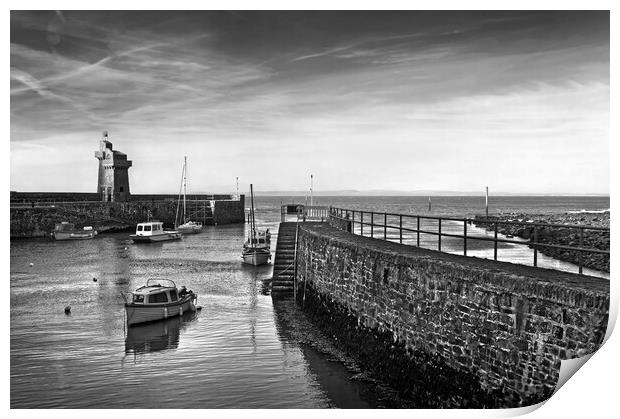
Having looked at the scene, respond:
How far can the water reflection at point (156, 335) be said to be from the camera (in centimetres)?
1295

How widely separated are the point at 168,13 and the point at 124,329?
796 centimetres

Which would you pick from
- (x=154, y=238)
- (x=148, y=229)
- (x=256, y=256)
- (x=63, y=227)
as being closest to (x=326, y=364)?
(x=256, y=256)

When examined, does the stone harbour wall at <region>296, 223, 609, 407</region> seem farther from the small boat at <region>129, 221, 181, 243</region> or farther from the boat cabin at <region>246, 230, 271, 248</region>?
the small boat at <region>129, 221, 181, 243</region>

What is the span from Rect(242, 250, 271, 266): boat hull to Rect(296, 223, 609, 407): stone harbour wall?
14.8 m

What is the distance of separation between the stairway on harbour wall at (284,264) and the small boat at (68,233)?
26392 mm

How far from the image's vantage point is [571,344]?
20.3ft

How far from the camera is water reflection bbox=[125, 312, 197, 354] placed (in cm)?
1295

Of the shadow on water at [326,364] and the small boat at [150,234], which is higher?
the small boat at [150,234]

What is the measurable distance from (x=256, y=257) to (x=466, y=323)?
19539mm

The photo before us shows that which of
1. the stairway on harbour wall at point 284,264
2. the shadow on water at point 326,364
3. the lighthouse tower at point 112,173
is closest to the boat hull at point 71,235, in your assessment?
the lighthouse tower at point 112,173

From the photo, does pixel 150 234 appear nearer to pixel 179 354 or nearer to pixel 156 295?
pixel 156 295

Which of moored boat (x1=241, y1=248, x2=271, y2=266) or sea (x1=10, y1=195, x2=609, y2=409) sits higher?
moored boat (x1=241, y1=248, x2=271, y2=266)

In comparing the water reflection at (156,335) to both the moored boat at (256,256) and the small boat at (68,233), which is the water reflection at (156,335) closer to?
the moored boat at (256,256)

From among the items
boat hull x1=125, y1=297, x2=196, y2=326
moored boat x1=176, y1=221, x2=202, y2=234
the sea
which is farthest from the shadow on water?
moored boat x1=176, y1=221, x2=202, y2=234
